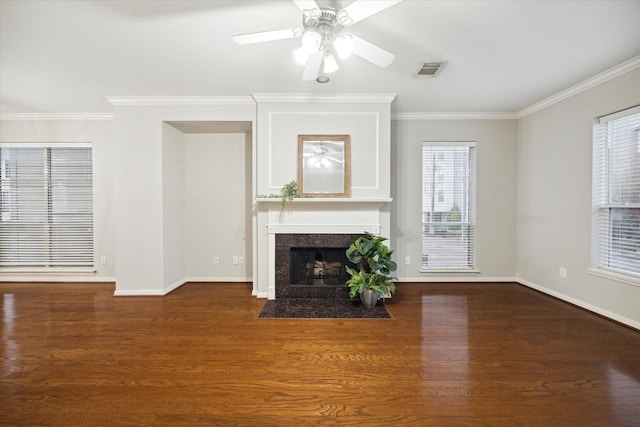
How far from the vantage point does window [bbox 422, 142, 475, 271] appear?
4395 mm

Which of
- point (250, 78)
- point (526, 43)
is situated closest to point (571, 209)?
point (526, 43)

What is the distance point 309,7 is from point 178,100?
9.04ft

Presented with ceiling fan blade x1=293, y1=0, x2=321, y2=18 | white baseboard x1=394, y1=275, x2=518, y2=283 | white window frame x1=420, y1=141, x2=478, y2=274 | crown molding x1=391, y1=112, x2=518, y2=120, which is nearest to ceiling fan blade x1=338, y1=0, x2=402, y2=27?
ceiling fan blade x1=293, y1=0, x2=321, y2=18

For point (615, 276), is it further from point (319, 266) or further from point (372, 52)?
point (372, 52)

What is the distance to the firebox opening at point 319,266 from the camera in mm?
3783

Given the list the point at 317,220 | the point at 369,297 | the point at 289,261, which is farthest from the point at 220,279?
the point at 369,297

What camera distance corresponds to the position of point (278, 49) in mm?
2553

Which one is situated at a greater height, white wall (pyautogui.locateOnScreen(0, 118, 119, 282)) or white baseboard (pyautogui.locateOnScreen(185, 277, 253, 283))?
white wall (pyautogui.locateOnScreen(0, 118, 119, 282))

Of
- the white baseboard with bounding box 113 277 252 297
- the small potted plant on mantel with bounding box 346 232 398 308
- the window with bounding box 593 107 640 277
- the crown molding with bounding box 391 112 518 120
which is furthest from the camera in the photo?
the crown molding with bounding box 391 112 518 120

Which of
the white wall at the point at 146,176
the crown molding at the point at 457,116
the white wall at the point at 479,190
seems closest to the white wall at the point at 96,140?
the white wall at the point at 146,176

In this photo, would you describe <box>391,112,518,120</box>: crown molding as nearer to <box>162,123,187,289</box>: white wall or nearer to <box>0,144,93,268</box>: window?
<box>162,123,187,289</box>: white wall

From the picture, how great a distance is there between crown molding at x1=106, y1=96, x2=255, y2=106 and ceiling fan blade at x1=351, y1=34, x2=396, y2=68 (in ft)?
6.83

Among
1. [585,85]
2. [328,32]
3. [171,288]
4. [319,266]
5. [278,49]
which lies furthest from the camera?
[171,288]

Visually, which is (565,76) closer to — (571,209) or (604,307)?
(571,209)
